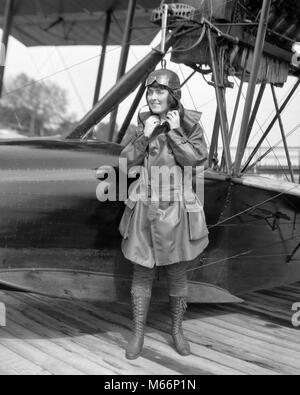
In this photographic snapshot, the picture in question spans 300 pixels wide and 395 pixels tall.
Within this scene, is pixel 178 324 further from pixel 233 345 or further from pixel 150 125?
pixel 150 125

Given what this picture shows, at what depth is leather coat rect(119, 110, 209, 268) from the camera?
268 centimetres

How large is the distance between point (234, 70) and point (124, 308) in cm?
239

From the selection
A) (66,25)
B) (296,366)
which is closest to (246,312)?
(296,366)

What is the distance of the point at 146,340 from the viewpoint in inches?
125

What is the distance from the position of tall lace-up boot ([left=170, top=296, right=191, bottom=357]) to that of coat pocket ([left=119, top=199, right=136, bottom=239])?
→ 1.67 feet

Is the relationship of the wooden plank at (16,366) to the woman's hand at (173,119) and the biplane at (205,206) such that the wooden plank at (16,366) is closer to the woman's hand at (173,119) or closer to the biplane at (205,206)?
the biplane at (205,206)

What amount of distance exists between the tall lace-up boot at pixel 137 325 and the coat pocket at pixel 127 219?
1.25ft

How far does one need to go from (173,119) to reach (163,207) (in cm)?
50

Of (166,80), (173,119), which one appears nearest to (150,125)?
(173,119)

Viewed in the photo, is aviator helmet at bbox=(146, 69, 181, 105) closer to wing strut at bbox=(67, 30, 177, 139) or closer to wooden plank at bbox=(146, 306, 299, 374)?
wing strut at bbox=(67, 30, 177, 139)

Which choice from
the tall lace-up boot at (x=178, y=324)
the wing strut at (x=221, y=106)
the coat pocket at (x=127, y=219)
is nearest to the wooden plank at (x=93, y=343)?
the tall lace-up boot at (x=178, y=324)

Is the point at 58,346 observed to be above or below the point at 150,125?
below

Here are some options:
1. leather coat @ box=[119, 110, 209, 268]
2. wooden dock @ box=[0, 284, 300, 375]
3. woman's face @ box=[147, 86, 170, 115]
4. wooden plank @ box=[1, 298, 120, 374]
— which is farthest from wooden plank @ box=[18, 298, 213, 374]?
woman's face @ box=[147, 86, 170, 115]
